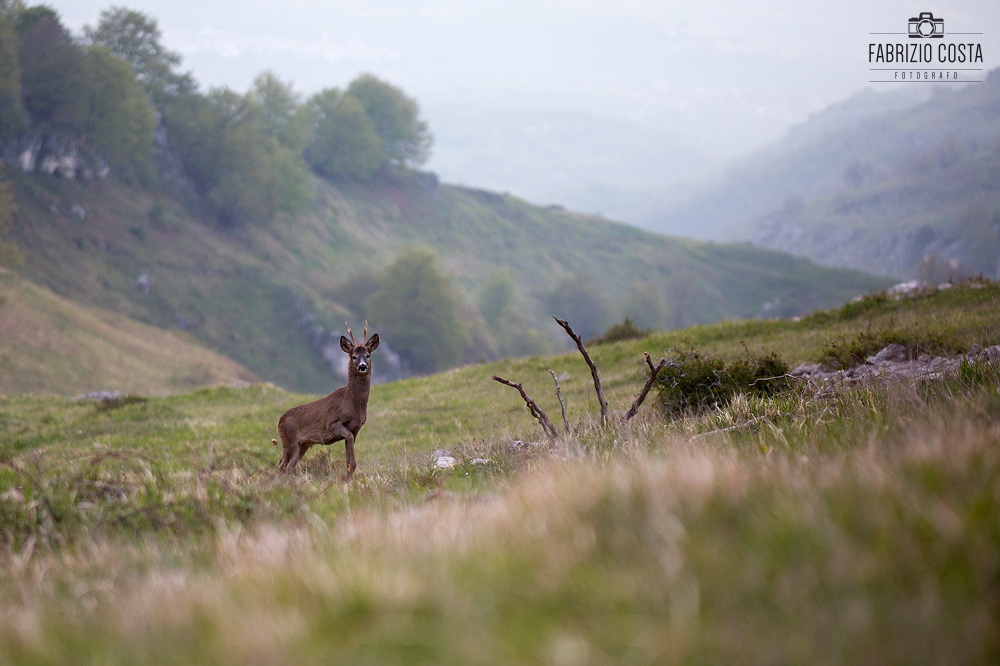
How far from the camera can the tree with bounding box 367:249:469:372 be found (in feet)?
269

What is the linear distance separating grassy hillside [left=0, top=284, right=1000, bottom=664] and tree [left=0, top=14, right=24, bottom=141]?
71006 millimetres

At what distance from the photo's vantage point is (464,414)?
1725 centimetres

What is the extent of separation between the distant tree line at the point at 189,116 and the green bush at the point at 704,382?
70.3 meters

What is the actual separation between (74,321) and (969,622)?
57.0 m

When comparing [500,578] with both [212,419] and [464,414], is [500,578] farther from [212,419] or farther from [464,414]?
[212,419]

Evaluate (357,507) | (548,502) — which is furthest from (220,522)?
(548,502)

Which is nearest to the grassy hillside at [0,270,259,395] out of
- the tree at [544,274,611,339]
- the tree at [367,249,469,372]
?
the tree at [367,249,469,372]

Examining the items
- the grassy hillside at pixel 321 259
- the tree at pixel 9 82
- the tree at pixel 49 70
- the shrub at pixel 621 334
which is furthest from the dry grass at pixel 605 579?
the tree at pixel 49 70

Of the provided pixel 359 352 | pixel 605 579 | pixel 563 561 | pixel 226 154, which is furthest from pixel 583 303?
pixel 605 579

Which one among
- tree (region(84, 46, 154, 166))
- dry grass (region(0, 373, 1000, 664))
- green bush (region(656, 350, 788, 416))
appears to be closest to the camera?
dry grass (region(0, 373, 1000, 664))

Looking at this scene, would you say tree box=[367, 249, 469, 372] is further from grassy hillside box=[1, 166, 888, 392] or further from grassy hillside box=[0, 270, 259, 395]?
grassy hillside box=[0, 270, 259, 395]

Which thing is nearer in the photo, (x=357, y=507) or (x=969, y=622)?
(x=969, y=622)

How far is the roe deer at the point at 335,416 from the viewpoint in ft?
26.7

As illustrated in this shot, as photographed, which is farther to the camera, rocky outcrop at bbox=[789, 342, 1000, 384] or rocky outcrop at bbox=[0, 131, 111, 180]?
rocky outcrop at bbox=[0, 131, 111, 180]
